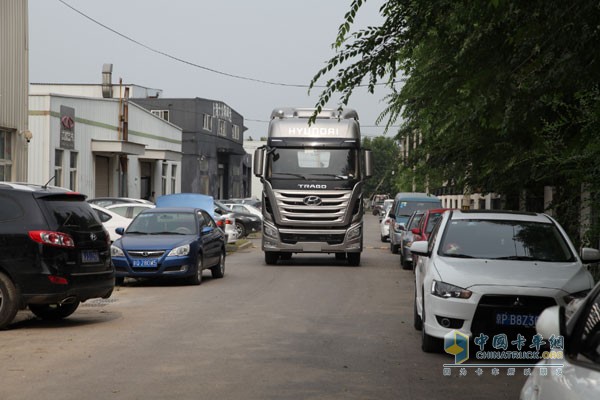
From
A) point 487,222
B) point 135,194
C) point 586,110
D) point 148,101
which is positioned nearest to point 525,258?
point 487,222

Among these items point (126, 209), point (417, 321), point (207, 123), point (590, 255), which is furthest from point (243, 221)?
point (590, 255)

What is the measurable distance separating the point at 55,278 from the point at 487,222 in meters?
5.29

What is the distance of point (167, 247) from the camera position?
18812 mm

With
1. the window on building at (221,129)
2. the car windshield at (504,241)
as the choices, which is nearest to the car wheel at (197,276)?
the car windshield at (504,241)

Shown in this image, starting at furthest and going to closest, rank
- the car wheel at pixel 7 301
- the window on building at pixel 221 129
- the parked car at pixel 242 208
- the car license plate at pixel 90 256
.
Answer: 1. the window on building at pixel 221 129
2. the parked car at pixel 242 208
3. the car license plate at pixel 90 256
4. the car wheel at pixel 7 301

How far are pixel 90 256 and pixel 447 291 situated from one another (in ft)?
16.5

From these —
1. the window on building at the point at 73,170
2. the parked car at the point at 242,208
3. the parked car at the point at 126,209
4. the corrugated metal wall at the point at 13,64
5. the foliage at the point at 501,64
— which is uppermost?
the corrugated metal wall at the point at 13,64

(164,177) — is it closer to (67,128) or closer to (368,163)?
(67,128)

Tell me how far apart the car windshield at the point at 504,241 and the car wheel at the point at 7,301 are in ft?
16.8

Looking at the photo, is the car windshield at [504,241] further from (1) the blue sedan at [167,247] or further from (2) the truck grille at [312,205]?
(2) the truck grille at [312,205]

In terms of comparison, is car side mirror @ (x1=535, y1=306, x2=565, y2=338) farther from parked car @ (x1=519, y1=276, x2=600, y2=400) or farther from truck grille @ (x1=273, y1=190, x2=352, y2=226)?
truck grille @ (x1=273, y1=190, x2=352, y2=226)

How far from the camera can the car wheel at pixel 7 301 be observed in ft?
38.7

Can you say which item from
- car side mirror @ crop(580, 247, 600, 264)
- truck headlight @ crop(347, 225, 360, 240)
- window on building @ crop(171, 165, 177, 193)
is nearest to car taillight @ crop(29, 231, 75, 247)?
car side mirror @ crop(580, 247, 600, 264)

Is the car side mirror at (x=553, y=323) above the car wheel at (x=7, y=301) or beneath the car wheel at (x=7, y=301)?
above
